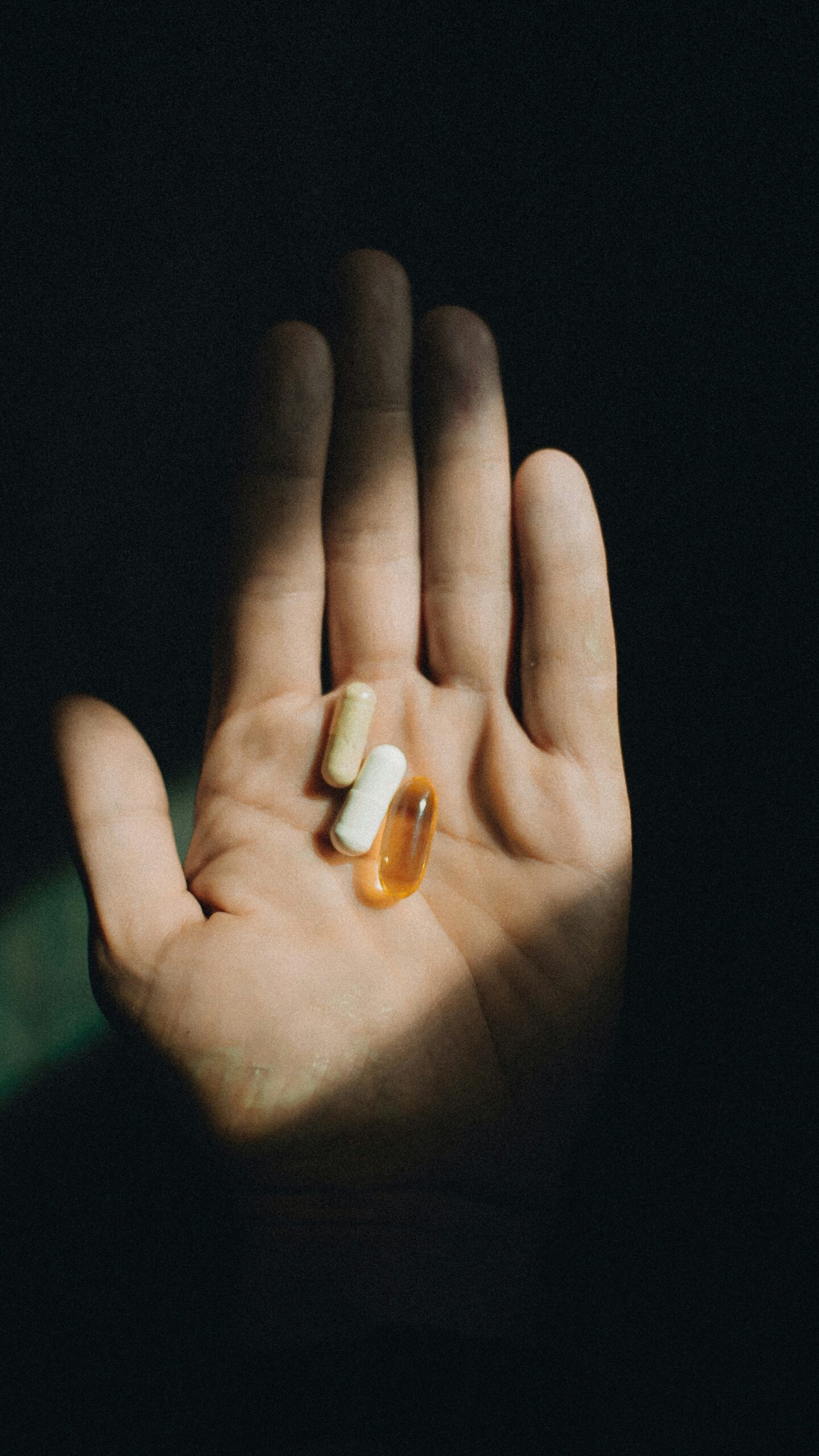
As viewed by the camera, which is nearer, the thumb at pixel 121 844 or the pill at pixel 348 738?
the thumb at pixel 121 844

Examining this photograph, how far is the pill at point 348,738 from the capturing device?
4.71 feet

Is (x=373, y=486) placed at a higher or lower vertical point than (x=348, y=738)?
higher

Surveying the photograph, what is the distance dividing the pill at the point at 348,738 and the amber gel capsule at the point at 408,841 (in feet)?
0.34

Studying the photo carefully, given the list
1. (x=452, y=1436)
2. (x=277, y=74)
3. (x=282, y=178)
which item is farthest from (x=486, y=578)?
(x=452, y=1436)

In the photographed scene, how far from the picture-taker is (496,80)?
1.71 metres

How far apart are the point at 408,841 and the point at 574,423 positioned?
3.27ft

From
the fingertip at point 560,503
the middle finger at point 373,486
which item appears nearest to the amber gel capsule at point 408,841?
the middle finger at point 373,486

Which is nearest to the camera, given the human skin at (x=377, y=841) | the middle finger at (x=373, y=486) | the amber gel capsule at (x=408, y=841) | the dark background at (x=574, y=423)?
the human skin at (x=377, y=841)

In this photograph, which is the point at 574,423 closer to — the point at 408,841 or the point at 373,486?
the point at 373,486

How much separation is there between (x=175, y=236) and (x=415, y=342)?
641 mm

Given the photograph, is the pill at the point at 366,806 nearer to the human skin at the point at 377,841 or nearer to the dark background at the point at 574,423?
the human skin at the point at 377,841

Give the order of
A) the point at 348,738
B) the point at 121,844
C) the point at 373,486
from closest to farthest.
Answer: the point at 121,844, the point at 348,738, the point at 373,486

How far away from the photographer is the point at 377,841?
149 cm

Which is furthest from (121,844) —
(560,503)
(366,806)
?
(560,503)
